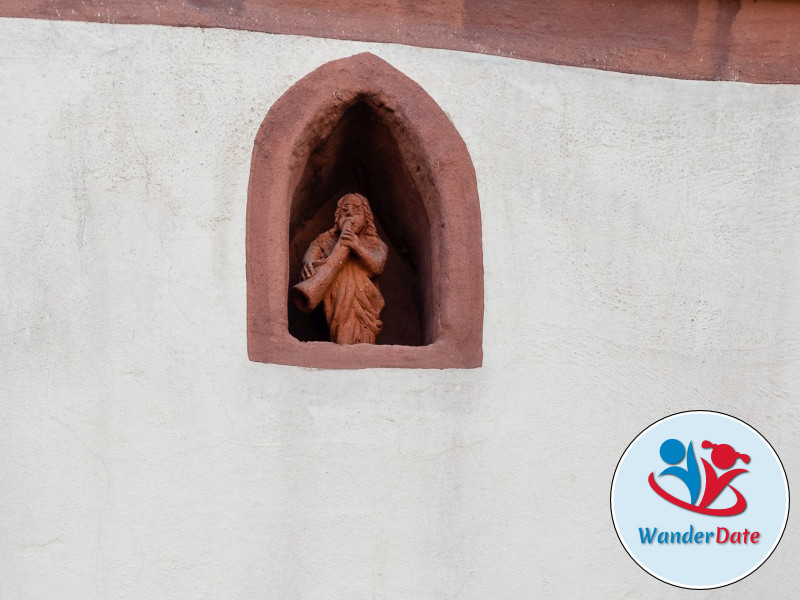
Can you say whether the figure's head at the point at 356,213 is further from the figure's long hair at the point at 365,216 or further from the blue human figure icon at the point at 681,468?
the blue human figure icon at the point at 681,468

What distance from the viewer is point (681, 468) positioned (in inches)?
155

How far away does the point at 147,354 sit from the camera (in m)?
3.67

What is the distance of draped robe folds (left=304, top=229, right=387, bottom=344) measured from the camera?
4016mm

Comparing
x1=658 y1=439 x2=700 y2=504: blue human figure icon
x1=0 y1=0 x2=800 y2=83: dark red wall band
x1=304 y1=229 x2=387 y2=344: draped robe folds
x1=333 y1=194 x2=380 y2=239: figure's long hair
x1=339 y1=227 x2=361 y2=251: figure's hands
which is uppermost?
x1=0 y1=0 x2=800 y2=83: dark red wall band

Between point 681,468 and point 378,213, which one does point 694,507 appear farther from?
point 378,213

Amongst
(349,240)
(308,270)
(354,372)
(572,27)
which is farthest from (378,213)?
(572,27)

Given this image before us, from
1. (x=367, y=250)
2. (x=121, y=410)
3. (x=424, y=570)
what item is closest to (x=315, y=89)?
(x=367, y=250)

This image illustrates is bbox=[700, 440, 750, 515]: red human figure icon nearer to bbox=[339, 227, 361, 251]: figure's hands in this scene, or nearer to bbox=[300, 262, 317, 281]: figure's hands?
bbox=[339, 227, 361, 251]: figure's hands

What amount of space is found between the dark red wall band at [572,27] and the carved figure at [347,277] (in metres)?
0.75

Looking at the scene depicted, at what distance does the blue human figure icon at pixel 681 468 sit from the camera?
3.93 meters

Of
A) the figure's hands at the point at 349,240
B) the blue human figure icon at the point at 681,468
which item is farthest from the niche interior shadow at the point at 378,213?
the blue human figure icon at the point at 681,468

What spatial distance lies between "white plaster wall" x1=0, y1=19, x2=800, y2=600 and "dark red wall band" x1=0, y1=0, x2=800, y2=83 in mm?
81

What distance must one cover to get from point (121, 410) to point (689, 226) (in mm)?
2331

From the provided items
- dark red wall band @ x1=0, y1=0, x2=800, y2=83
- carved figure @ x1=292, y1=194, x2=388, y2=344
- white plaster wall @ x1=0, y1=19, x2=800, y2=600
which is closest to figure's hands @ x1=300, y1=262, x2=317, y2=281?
carved figure @ x1=292, y1=194, x2=388, y2=344
